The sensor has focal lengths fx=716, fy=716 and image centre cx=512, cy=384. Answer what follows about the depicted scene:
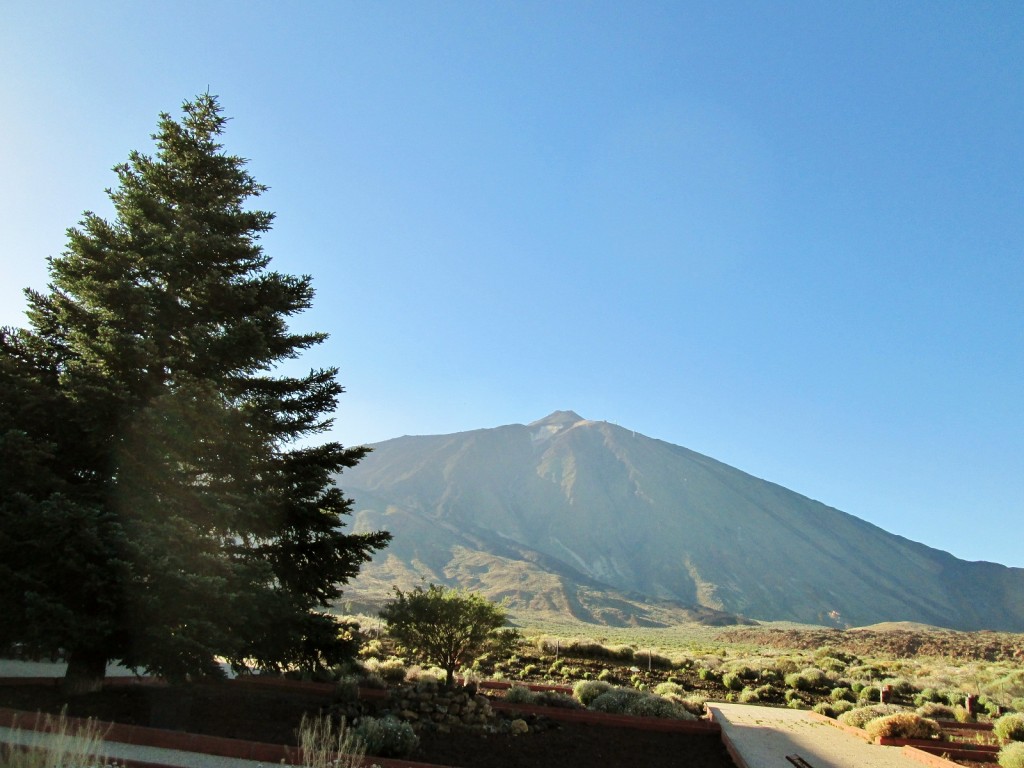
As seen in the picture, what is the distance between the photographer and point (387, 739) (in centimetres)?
1016

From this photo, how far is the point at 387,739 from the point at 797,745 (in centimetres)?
811

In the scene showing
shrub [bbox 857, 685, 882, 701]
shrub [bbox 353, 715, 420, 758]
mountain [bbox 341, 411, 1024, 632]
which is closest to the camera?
shrub [bbox 353, 715, 420, 758]

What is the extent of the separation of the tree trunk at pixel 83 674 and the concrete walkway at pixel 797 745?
35.0 ft

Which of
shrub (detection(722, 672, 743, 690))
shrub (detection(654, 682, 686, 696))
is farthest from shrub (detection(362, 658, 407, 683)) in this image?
shrub (detection(722, 672, 743, 690))

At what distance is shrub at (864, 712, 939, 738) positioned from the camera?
1431 centimetres

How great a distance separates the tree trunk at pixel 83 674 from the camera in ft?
39.1

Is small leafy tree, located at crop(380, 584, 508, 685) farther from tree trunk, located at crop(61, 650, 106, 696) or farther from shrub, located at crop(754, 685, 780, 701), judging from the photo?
shrub, located at crop(754, 685, 780, 701)

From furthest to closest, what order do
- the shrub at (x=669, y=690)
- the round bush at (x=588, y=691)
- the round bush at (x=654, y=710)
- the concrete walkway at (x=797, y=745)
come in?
1. the shrub at (x=669, y=690)
2. the round bush at (x=588, y=691)
3. the round bush at (x=654, y=710)
4. the concrete walkway at (x=797, y=745)

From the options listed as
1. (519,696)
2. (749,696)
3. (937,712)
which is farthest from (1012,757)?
(749,696)

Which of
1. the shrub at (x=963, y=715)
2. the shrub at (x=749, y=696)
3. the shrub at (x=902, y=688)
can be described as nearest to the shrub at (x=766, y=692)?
the shrub at (x=749, y=696)

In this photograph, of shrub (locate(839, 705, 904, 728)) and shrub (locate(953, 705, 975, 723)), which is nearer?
shrub (locate(839, 705, 904, 728))

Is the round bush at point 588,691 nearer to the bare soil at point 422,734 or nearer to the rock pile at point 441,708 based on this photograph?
Result: the bare soil at point 422,734

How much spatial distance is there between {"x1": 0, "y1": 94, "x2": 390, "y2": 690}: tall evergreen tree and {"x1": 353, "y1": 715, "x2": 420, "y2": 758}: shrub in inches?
91.4

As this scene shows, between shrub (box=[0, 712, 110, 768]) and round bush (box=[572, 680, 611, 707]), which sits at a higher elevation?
shrub (box=[0, 712, 110, 768])
